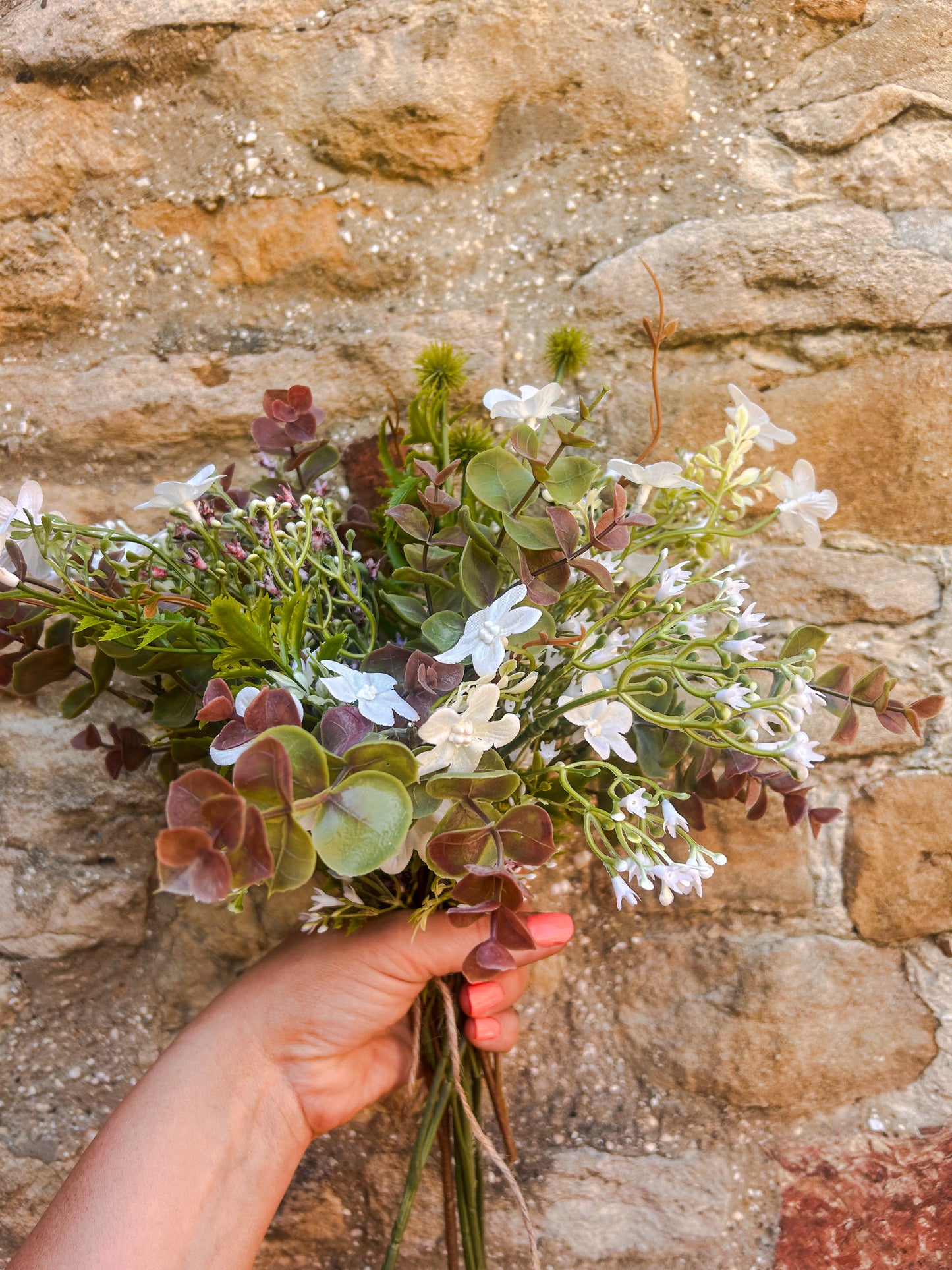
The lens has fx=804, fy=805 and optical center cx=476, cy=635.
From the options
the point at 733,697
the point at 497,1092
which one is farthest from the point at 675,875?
the point at 497,1092

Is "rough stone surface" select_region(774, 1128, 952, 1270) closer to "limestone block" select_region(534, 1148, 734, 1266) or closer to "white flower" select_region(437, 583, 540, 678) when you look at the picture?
"limestone block" select_region(534, 1148, 734, 1266)

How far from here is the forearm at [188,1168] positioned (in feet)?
2.49

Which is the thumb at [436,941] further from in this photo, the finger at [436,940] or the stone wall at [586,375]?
the stone wall at [586,375]

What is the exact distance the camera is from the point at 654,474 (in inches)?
27.0

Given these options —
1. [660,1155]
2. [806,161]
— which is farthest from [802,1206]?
[806,161]

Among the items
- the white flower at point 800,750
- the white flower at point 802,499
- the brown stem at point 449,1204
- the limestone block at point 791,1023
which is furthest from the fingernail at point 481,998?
the white flower at point 802,499

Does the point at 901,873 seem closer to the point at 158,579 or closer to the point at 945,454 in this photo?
the point at 945,454

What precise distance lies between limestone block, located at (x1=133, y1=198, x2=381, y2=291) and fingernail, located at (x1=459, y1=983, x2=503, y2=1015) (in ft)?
2.80

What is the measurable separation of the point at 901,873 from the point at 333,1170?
82 centimetres

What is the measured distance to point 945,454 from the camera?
0.98m

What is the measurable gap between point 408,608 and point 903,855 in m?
0.71

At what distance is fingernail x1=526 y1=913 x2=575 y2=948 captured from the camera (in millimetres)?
841

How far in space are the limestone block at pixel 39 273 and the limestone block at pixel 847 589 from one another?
36.4 inches

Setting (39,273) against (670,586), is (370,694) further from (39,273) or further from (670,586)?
(39,273)
